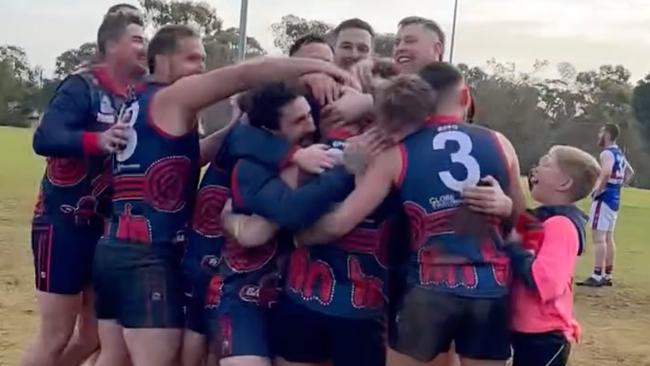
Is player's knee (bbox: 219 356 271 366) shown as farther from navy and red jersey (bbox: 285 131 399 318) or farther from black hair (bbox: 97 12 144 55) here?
black hair (bbox: 97 12 144 55)

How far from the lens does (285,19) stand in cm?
1295

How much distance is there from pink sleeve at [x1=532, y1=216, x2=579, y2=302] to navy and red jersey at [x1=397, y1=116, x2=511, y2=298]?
0.55 ft

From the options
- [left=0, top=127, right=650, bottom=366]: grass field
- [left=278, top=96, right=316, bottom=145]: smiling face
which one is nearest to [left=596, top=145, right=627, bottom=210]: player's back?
[left=0, top=127, right=650, bottom=366]: grass field

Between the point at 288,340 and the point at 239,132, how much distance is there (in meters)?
0.84

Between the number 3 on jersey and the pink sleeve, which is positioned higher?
the number 3 on jersey

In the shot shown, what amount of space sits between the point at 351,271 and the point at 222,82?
886 millimetres

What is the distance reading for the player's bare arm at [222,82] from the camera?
3.90 metres

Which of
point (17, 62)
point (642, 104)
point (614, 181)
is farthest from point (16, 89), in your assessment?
point (614, 181)

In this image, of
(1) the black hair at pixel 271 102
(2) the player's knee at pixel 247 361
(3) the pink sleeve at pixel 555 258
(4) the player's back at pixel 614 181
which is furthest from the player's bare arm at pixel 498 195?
(4) the player's back at pixel 614 181

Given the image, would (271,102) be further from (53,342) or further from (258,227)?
(53,342)

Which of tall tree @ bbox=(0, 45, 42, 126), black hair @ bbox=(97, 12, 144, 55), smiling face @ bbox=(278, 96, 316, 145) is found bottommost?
tall tree @ bbox=(0, 45, 42, 126)

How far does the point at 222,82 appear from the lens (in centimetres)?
390

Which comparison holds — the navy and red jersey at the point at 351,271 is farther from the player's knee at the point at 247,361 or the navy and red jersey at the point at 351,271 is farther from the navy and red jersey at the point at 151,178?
the navy and red jersey at the point at 151,178

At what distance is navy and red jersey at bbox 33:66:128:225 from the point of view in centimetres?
451
